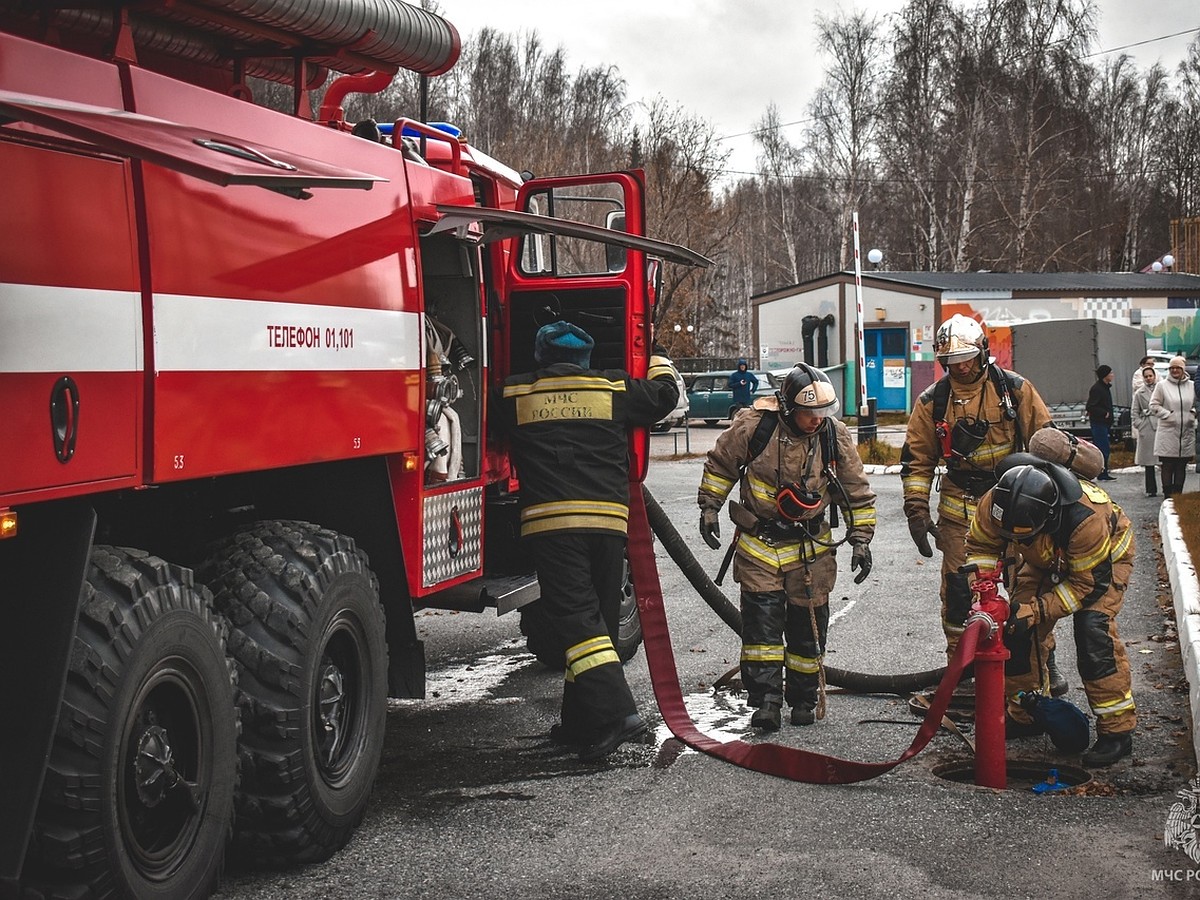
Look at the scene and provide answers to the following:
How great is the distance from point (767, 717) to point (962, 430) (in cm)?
191

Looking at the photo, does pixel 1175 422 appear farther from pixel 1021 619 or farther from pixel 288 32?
pixel 288 32

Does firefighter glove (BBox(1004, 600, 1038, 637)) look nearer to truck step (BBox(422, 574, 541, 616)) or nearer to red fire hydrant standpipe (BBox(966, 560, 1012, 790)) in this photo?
red fire hydrant standpipe (BBox(966, 560, 1012, 790))

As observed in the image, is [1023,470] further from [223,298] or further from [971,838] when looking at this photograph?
[223,298]

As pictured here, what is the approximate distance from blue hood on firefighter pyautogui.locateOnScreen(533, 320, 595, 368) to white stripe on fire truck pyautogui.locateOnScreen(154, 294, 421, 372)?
37.3 inches

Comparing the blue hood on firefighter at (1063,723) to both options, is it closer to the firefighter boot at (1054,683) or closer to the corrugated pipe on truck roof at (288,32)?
the firefighter boot at (1054,683)

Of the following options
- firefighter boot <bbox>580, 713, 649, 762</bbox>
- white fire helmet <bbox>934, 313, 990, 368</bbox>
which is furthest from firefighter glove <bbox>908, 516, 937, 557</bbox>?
firefighter boot <bbox>580, 713, 649, 762</bbox>

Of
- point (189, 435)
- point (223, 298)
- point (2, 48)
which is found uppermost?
point (2, 48)

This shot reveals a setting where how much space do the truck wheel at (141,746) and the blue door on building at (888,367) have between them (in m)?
32.8

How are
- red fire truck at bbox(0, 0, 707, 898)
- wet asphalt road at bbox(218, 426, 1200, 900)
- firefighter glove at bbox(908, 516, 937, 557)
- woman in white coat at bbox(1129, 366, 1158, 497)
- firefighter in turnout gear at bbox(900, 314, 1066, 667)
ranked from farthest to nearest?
woman in white coat at bbox(1129, 366, 1158, 497)
firefighter glove at bbox(908, 516, 937, 557)
firefighter in turnout gear at bbox(900, 314, 1066, 667)
wet asphalt road at bbox(218, 426, 1200, 900)
red fire truck at bbox(0, 0, 707, 898)

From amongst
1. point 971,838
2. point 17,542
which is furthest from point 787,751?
point 17,542

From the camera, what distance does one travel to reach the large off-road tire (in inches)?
307

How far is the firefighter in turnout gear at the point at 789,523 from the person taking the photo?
668cm

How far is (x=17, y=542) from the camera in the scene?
349cm

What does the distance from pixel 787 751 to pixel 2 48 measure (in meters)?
4.00
